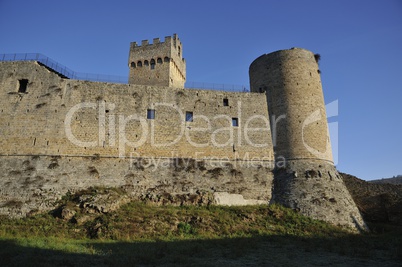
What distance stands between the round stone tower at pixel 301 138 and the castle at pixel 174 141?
7 cm

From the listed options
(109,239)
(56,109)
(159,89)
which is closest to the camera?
(109,239)

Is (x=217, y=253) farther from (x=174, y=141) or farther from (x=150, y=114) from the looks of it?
(x=150, y=114)

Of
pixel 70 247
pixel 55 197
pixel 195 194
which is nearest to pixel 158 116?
pixel 195 194

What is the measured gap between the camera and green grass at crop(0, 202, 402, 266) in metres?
10.6

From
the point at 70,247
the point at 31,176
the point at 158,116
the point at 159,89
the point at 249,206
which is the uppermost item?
the point at 159,89

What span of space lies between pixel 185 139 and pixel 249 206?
639cm

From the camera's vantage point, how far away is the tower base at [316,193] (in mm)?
17516

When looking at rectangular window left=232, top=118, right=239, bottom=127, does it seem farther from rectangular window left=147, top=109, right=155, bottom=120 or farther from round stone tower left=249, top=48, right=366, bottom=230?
rectangular window left=147, top=109, right=155, bottom=120

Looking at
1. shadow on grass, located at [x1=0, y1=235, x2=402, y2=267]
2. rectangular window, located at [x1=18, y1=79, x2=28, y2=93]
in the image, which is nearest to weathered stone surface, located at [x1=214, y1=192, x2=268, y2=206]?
shadow on grass, located at [x1=0, y1=235, x2=402, y2=267]

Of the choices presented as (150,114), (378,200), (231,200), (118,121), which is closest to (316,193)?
→ (231,200)

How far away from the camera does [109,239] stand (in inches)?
540

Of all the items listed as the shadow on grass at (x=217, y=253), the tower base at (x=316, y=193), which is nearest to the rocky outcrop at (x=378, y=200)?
the tower base at (x=316, y=193)

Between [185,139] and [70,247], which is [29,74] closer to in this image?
[185,139]

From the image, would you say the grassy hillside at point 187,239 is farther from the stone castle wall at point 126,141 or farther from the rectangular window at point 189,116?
the rectangular window at point 189,116
